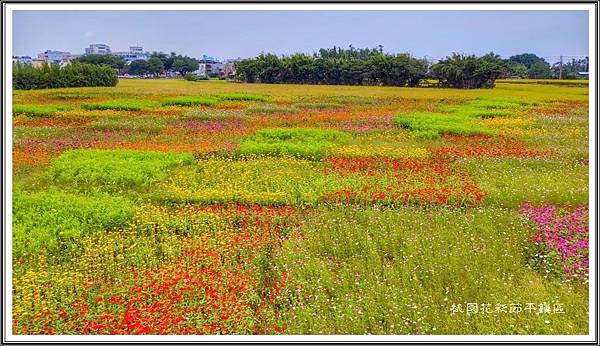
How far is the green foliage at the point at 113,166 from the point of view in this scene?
11.3 meters

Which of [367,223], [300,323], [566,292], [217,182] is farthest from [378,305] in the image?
[217,182]

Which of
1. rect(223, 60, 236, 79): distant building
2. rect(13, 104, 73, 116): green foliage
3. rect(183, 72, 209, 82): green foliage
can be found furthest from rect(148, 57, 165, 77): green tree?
rect(13, 104, 73, 116): green foliage

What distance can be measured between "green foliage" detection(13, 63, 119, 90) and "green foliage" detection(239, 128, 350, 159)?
2319cm

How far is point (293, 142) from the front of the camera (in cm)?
1678

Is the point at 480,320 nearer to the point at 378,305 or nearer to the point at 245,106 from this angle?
the point at 378,305

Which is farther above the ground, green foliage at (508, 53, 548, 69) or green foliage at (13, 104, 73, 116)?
green foliage at (508, 53, 548, 69)

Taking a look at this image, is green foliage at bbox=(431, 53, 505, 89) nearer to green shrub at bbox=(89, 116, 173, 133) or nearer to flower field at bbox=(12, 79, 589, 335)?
flower field at bbox=(12, 79, 589, 335)

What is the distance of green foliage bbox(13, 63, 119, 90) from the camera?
34900 millimetres

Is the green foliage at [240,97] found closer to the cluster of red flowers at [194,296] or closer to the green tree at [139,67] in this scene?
the green tree at [139,67]

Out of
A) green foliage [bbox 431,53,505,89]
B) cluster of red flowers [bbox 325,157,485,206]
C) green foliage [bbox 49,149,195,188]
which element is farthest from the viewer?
green foliage [bbox 431,53,505,89]

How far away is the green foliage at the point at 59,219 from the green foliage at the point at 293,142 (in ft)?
19.7

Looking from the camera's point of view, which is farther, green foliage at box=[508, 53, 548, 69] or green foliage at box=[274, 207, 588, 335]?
green foliage at box=[508, 53, 548, 69]

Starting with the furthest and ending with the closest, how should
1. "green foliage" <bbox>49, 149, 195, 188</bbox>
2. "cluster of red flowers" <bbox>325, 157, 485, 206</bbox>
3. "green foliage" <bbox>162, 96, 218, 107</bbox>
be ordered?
"green foliage" <bbox>162, 96, 218, 107</bbox>, "green foliage" <bbox>49, 149, 195, 188</bbox>, "cluster of red flowers" <bbox>325, 157, 485, 206</bbox>

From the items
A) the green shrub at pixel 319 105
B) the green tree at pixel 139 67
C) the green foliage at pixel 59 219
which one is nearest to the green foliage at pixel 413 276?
the green foliage at pixel 59 219
